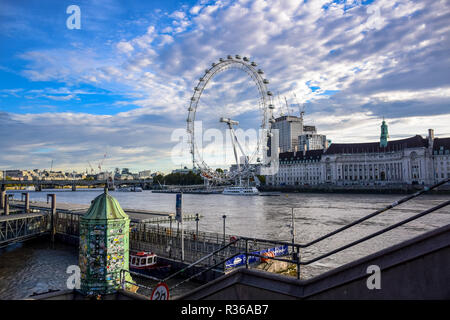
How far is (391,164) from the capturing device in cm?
12362

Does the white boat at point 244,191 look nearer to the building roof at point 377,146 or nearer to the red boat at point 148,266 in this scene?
the building roof at point 377,146

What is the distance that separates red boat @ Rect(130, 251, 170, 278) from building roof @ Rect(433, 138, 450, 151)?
387 ft

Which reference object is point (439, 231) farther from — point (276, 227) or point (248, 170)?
point (248, 170)

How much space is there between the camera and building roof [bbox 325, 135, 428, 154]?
116375mm

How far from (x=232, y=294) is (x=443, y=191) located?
95.5m

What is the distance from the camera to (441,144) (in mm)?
111438

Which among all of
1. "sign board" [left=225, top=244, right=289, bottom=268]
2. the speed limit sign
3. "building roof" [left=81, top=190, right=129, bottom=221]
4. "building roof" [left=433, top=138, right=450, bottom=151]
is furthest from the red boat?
"building roof" [left=433, top=138, right=450, bottom=151]

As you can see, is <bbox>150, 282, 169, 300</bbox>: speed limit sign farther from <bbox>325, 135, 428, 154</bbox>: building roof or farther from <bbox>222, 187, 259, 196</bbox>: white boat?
<bbox>325, 135, 428, 154</bbox>: building roof

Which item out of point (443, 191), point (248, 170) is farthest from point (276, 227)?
point (443, 191)

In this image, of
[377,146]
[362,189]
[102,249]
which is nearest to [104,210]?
[102,249]

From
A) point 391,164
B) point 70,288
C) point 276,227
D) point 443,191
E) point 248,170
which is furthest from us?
point 391,164

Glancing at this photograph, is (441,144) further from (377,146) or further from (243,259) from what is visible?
(243,259)

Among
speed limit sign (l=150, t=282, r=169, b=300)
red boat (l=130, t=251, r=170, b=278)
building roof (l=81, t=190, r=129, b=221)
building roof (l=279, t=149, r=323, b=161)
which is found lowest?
red boat (l=130, t=251, r=170, b=278)

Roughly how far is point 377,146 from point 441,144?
24.6 m
